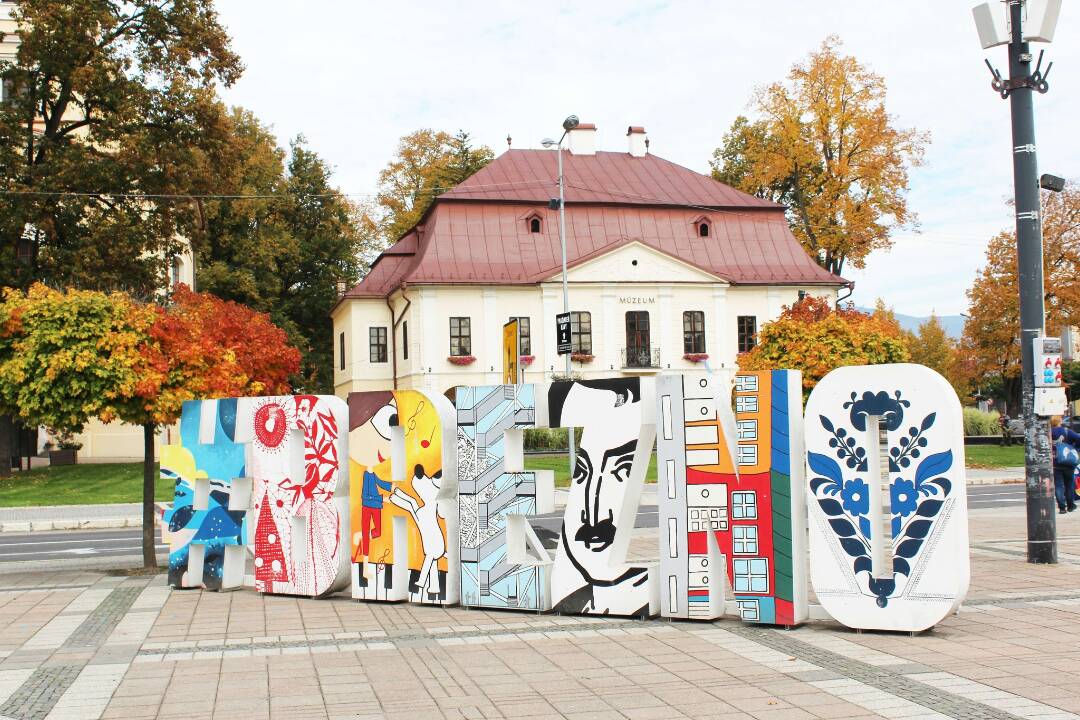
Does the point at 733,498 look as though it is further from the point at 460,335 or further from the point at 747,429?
the point at 460,335

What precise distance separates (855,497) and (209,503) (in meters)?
7.04

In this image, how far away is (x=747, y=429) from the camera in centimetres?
903

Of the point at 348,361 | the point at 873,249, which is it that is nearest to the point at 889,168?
the point at 873,249

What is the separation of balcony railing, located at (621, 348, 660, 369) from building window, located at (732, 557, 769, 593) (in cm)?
3928

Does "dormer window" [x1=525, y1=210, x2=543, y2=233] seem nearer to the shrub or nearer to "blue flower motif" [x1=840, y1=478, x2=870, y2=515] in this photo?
the shrub

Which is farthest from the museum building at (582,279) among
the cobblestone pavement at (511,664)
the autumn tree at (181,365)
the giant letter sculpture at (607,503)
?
the cobblestone pavement at (511,664)

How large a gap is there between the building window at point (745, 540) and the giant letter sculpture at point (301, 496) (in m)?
4.14

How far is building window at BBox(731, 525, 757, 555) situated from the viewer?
8.95 m

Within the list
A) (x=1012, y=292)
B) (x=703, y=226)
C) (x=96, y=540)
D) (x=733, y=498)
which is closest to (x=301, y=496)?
(x=733, y=498)

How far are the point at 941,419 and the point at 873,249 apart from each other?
41.2 meters

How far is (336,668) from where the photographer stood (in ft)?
25.3

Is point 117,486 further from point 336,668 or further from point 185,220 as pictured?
point 336,668

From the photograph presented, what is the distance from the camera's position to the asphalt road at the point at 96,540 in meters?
16.0

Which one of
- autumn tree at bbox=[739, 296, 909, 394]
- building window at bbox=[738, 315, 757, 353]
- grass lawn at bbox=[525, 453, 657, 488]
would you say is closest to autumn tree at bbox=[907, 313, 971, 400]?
building window at bbox=[738, 315, 757, 353]
